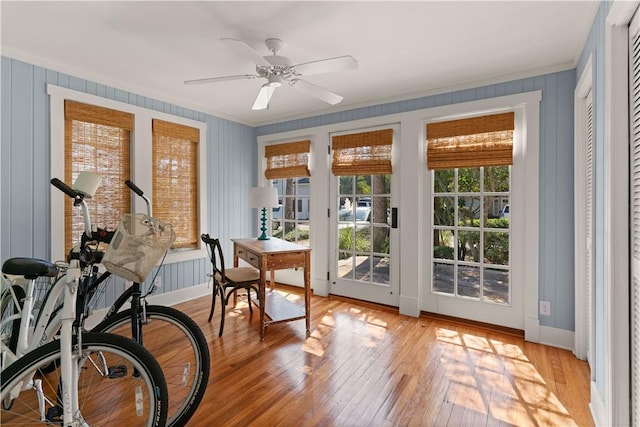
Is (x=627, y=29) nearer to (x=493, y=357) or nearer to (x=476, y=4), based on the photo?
(x=476, y=4)

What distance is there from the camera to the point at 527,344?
105 inches

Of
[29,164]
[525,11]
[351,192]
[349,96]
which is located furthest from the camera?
[351,192]

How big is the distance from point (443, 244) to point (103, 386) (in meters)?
2.98

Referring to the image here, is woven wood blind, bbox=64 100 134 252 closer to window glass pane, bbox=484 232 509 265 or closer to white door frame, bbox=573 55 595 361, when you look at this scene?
window glass pane, bbox=484 232 509 265

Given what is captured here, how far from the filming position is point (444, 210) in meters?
3.21

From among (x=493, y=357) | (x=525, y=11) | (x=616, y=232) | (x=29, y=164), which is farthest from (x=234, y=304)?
(x=525, y=11)

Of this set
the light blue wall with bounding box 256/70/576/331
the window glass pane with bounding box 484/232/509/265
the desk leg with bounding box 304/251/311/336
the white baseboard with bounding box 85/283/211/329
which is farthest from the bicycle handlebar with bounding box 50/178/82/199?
the light blue wall with bounding box 256/70/576/331

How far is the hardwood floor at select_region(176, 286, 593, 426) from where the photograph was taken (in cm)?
176

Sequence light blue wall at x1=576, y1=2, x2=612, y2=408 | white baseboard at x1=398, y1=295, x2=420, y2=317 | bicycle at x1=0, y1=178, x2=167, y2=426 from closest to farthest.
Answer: bicycle at x1=0, y1=178, x2=167, y2=426, light blue wall at x1=576, y1=2, x2=612, y2=408, white baseboard at x1=398, y1=295, x2=420, y2=317

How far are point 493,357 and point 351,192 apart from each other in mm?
2164

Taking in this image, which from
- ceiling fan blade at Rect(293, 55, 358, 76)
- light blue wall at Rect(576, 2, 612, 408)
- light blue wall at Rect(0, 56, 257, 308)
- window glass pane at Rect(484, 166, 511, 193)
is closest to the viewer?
light blue wall at Rect(576, 2, 612, 408)

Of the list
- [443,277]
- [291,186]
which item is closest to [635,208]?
[443,277]

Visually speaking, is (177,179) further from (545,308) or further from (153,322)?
(545,308)

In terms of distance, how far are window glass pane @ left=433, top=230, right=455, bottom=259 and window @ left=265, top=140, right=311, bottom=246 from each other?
5.42ft
